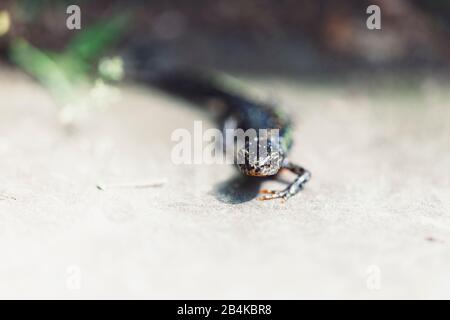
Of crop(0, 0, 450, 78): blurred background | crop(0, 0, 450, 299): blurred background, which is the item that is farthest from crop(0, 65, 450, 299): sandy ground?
crop(0, 0, 450, 78): blurred background

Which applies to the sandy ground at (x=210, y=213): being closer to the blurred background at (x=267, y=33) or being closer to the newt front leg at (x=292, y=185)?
the newt front leg at (x=292, y=185)

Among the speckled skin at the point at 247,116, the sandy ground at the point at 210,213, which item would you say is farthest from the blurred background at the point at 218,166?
the speckled skin at the point at 247,116

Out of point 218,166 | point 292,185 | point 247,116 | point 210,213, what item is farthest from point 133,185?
point 247,116

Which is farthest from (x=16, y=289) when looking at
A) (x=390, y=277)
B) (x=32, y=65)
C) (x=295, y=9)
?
(x=295, y=9)

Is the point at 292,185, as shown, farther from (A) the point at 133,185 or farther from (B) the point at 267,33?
(B) the point at 267,33

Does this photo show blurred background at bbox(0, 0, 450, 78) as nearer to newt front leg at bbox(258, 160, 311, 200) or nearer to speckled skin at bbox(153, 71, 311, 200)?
speckled skin at bbox(153, 71, 311, 200)
